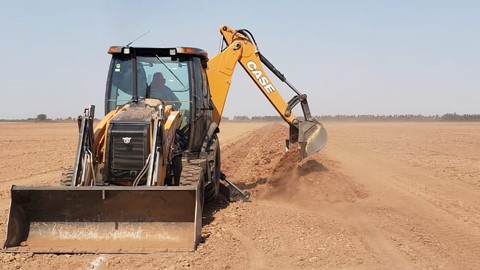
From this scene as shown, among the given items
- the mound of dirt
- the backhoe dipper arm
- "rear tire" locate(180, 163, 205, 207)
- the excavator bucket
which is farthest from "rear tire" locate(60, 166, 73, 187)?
the excavator bucket

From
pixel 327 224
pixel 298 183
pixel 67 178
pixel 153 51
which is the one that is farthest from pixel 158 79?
pixel 298 183

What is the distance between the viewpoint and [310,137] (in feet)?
38.2

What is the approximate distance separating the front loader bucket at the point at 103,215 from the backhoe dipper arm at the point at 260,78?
4286mm

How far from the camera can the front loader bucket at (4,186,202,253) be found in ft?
22.2

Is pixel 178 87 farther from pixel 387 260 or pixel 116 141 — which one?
pixel 387 260

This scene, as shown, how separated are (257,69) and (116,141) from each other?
4.66 m

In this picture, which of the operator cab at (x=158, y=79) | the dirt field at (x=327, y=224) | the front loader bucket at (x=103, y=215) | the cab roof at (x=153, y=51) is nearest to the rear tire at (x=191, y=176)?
the dirt field at (x=327, y=224)

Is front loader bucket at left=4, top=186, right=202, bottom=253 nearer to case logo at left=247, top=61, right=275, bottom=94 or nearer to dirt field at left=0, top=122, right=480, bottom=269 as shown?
dirt field at left=0, top=122, right=480, bottom=269

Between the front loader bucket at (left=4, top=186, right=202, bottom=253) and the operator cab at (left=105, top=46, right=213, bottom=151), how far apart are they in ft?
6.57

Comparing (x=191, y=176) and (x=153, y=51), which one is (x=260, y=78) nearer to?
(x=153, y=51)

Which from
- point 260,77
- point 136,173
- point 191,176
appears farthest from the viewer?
point 260,77

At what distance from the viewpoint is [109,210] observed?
6.89 m

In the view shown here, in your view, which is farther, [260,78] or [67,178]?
[260,78]

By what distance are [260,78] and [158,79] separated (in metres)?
3.14
